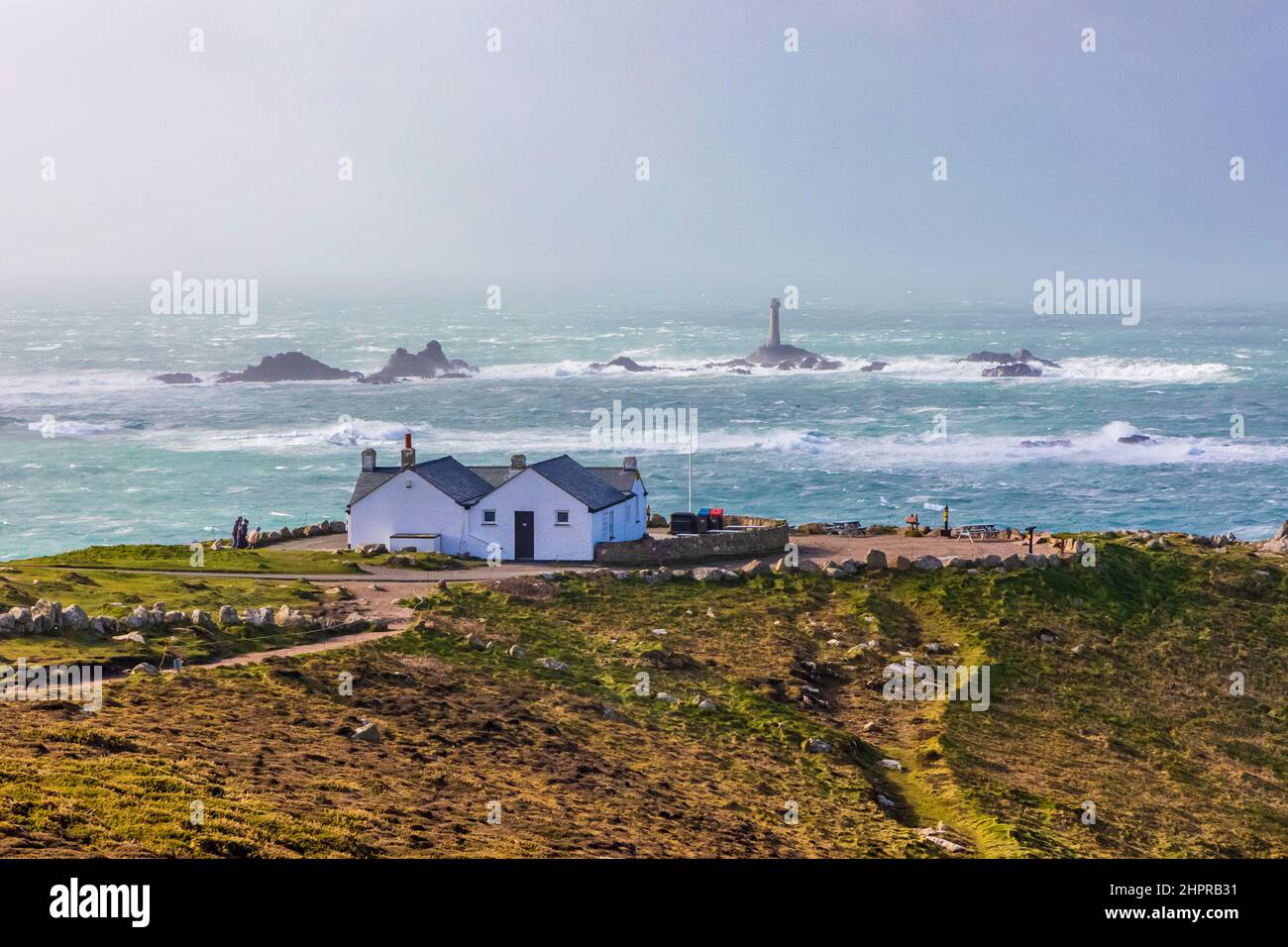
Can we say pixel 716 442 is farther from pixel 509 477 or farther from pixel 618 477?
pixel 509 477

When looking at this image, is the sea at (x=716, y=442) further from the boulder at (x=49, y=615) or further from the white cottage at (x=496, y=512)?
the boulder at (x=49, y=615)

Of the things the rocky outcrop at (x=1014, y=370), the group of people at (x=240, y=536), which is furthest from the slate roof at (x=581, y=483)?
the rocky outcrop at (x=1014, y=370)

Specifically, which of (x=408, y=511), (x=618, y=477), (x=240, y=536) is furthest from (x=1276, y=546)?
(x=240, y=536)

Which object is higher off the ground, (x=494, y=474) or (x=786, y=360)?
(x=786, y=360)

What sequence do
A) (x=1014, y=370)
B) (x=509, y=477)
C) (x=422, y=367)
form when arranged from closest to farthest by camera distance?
1. (x=509, y=477)
2. (x=1014, y=370)
3. (x=422, y=367)

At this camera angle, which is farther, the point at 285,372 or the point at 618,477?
the point at 285,372
